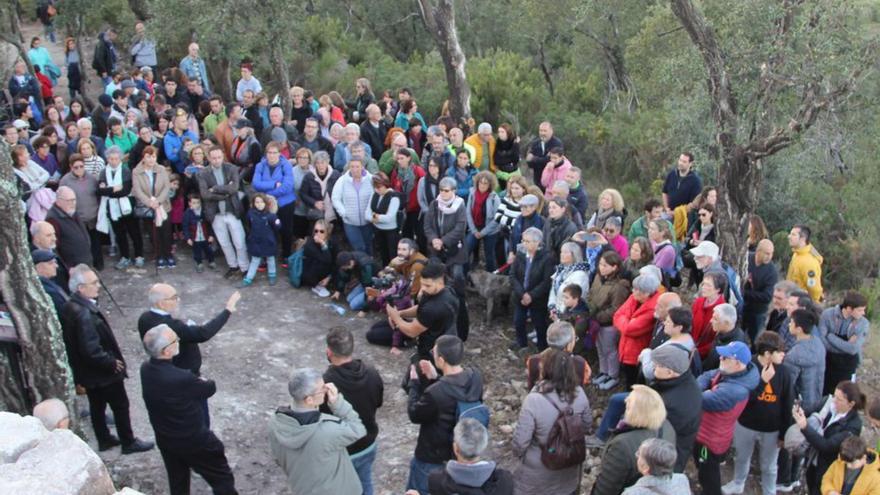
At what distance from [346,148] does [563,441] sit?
6643mm

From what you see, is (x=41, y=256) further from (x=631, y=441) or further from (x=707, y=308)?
(x=707, y=308)

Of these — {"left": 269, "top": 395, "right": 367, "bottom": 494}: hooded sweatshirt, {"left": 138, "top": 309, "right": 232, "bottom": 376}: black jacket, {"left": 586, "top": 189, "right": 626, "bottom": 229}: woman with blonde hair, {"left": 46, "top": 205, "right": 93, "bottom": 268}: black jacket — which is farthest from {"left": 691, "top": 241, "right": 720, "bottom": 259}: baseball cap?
{"left": 46, "top": 205, "right": 93, "bottom": 268}: black jacket

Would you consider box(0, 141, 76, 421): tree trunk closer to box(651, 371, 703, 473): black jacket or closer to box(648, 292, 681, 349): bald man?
box(651, 371, 703, 473): black jacket

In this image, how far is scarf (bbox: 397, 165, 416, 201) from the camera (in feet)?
36.5

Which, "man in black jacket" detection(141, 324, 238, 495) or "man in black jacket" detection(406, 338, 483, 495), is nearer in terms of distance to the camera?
"man in black jacket" detection(406, 338, 483, 495)

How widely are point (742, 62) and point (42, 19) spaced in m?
20.2

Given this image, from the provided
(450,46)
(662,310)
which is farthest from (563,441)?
(450,46)

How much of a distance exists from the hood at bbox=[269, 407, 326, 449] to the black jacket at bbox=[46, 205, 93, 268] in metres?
5.07

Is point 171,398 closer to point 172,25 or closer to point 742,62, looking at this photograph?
point 742,62

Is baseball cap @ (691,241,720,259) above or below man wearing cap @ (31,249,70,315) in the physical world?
below

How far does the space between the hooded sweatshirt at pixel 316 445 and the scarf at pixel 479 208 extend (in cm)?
502

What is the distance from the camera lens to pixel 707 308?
787cm

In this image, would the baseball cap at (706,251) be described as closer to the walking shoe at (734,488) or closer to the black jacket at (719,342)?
the black jacket at (719,342)

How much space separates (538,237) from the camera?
29.3 feet
